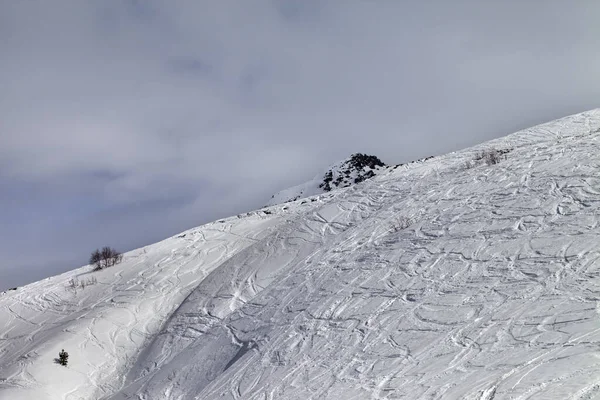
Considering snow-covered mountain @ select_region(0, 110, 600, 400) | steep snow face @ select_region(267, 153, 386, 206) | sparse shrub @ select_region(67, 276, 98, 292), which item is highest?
steep snow face @ select_region(267, 153, 386, 206)

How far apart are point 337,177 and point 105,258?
28.1m

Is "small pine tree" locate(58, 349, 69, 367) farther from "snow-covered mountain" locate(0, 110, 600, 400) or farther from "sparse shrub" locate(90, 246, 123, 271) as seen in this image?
"sparse shrub" locate(90, 246, 123, 271)

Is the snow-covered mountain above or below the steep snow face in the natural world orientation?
below

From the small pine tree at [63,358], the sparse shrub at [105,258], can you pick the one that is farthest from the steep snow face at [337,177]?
the small pine tree at [63,358]

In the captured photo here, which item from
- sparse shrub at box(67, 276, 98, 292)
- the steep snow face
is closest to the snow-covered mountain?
sparse shrub at box(67, 276, 98, 292)

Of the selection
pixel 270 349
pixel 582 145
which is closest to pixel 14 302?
pixel 270 349

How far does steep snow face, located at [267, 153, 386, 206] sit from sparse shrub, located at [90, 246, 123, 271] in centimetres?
2238

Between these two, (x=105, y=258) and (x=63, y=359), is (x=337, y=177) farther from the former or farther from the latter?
(x=63, y=359)

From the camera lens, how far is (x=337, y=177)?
48031 mm

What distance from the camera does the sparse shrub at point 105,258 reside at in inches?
896

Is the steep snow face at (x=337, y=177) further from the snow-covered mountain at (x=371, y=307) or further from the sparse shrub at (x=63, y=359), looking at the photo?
the sparse shrub at (x=63, y=359)

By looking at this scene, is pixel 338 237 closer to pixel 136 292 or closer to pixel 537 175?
pixel 537 175

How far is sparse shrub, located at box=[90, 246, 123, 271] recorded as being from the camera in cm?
2275

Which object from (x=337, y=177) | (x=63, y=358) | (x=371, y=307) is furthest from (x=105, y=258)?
(x=337, y=177)
